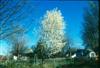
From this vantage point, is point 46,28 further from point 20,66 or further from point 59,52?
point 20,66

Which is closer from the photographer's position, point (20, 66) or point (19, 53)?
point (20, 66)

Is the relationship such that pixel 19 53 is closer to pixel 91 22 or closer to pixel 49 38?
pixel 49 38

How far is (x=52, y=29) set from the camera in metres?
27.6

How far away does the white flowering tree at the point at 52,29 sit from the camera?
27.0m

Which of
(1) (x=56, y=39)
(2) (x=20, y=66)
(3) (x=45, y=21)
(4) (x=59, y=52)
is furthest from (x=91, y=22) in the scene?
(4) (x=59, y=52)

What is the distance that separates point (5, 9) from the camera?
10469 mm

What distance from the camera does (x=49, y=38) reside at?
2964 cm

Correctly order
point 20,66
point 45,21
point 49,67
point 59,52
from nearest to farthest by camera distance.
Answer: point 20,66, point 49,67, point 45,21, point 59,52

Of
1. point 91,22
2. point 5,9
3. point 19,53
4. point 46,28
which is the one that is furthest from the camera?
point 19,53

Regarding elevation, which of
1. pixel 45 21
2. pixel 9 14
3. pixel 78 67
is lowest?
pixel 78 67

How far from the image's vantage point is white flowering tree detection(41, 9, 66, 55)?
2705 centimetres

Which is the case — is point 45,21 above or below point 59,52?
above

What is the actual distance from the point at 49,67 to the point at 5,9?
8.21 metres

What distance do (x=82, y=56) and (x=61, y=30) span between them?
24.8 feet
